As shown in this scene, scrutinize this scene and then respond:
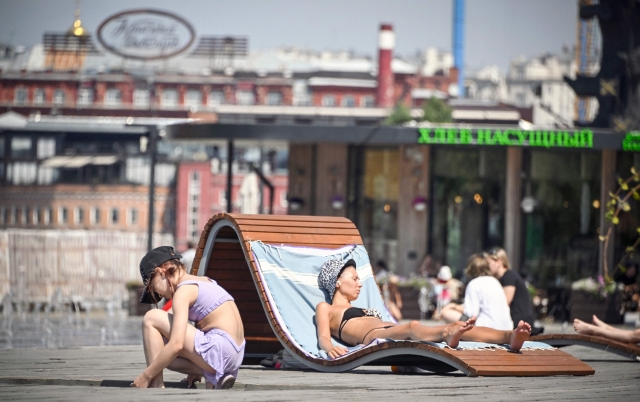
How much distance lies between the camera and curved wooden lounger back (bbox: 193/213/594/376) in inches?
296

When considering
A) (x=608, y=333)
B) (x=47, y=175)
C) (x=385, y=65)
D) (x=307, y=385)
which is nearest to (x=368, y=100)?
(x=385, y=65)

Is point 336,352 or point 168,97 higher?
point 168,97

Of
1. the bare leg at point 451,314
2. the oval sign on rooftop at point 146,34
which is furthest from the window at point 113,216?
the bare leg at point 451,314

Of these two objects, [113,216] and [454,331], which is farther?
[113,216]

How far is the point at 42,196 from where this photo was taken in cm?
9056

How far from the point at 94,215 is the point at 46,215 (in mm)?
3896

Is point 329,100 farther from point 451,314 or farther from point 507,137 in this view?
point 451,314

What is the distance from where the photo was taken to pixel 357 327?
827 centimetres

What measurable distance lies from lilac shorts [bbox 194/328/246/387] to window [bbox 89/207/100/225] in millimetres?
83112

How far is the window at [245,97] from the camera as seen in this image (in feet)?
326

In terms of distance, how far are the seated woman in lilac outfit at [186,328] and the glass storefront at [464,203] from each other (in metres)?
15.3

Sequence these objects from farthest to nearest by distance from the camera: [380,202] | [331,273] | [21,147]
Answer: [21,147] → [380,202] → [331,273]

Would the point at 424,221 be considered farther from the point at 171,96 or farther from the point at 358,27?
the point at 358,27

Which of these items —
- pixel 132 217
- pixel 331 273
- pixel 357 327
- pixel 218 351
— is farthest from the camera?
pixel 132 217
